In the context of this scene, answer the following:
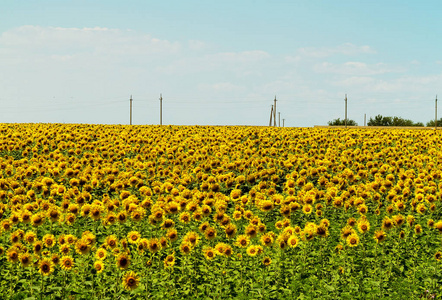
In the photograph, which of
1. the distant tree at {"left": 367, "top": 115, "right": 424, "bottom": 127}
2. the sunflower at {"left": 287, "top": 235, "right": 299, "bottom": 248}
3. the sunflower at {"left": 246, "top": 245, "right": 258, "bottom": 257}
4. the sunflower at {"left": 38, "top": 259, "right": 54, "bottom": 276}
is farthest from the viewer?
the distant tree at {"left": 367, "top": 115, "right": 424, "bottom": 127}

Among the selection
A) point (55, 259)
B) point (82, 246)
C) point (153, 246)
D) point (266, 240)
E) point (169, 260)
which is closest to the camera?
point (55, 259)

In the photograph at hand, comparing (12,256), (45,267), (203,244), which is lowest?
(203,244)

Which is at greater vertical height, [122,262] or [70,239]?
[70,239]

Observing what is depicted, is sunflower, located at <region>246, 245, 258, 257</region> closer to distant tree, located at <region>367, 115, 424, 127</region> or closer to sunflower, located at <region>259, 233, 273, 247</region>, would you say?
sunflower, located at <region>259, 233, 273, 247</region>

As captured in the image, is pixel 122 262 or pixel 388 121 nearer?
pixel 122 262

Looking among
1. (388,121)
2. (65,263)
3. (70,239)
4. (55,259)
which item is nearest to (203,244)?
(70,239)

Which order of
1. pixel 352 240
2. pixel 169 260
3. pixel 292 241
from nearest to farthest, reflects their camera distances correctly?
pixel 169 260 < pixel 292 241 < pixel 352 240

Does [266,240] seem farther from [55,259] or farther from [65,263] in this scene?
[55,259]

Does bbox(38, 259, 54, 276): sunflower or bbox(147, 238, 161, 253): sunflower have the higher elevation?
bbox(147, 238, 161, 253): sunflower

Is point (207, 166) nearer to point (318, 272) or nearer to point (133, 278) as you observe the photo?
point (318, 272)

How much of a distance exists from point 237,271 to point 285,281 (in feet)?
2.83

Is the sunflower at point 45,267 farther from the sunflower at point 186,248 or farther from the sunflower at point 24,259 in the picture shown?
the sunflower at point 186,248

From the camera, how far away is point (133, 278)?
6.82 m

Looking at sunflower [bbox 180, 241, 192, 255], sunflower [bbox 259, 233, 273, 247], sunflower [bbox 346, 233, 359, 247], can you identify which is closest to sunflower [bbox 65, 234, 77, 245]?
sunflower [bbox 180, 241, 192, 255]
